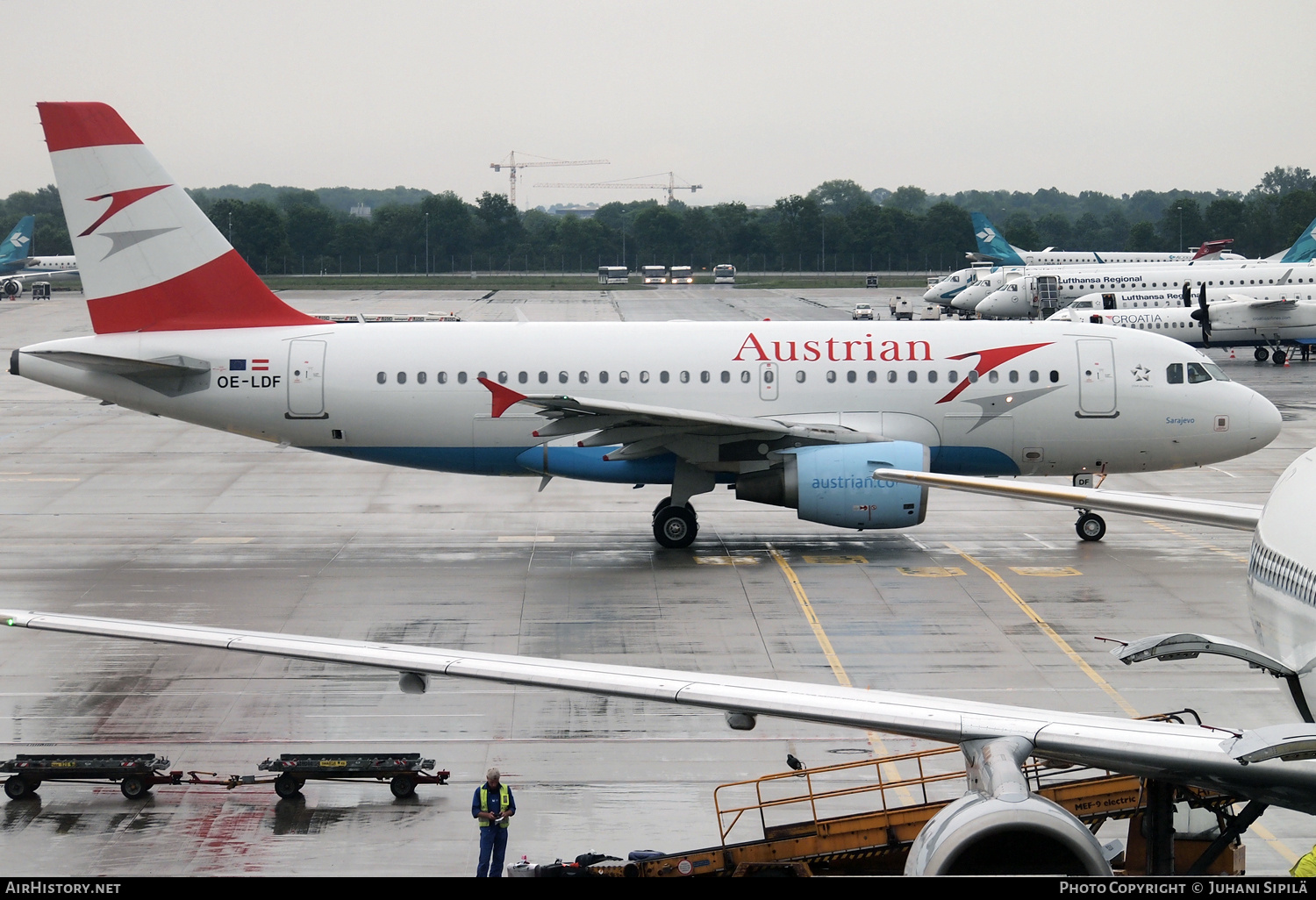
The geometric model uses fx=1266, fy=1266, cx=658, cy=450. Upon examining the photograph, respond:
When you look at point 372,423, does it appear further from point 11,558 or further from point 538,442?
point 11,558

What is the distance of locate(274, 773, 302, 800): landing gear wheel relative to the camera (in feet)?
44.5

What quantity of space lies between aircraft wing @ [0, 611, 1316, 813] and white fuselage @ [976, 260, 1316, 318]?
221ft

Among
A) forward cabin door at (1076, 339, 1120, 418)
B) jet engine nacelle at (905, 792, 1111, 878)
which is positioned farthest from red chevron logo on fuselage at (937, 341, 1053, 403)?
jet engine nacelle at (905, 792, 1111, 878)

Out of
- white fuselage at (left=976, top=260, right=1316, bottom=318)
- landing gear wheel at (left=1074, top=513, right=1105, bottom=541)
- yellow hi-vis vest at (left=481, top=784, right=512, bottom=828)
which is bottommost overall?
landing gear wheel at (left=1074, top=513, right=1105, bottom=541)

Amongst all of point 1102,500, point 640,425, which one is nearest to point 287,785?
point 1102,500

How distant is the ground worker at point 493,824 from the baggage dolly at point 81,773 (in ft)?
13.3

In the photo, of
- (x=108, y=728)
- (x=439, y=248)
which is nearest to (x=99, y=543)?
(x=108, y=728)

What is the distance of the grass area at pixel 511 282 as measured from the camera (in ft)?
A: 409

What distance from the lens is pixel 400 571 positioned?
23.8m

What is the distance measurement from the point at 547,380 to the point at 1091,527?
1145 cm

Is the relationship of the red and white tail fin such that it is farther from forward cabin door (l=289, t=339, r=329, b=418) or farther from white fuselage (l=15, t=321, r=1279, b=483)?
forward cabin door (l=289, t=339, r=329, b=418)
